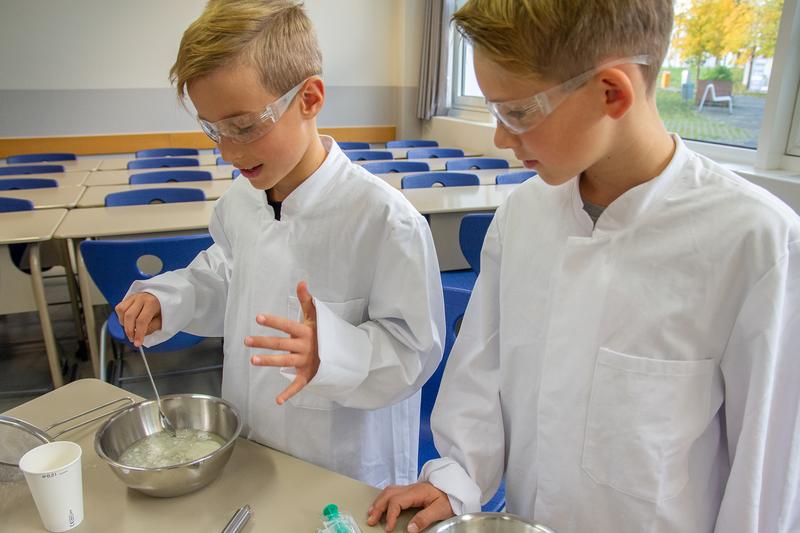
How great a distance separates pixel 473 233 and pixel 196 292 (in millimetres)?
1498

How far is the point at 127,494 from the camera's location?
2.93 ft

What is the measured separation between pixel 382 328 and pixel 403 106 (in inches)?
253

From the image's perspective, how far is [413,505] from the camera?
0.86m

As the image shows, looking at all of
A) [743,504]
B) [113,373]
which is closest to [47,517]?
[743,504]

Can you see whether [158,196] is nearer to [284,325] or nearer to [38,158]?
[284,325]

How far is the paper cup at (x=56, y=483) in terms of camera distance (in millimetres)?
788

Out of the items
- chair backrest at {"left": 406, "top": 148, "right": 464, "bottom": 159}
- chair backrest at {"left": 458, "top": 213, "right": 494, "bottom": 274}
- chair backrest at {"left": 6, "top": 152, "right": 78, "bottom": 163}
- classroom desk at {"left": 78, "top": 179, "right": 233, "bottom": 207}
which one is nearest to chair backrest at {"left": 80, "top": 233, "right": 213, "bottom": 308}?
classroom desk at {"left": 78, "top": 179, "right": 233, "bottom": 207}

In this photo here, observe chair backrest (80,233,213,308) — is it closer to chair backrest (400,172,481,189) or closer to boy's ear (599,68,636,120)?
chair backrest (400,172,481,189)

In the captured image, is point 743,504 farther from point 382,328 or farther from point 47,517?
point 47,517

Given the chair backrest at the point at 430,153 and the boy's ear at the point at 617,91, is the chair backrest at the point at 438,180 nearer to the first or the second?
the chair backrest at the point at 430,153

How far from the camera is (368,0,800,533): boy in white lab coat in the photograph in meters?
0.71

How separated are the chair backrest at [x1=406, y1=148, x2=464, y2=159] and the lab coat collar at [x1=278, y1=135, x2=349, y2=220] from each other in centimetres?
408

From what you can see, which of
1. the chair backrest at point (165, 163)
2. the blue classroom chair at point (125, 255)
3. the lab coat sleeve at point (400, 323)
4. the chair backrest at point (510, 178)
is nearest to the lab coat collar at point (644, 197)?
the lab coat sleeve at point (400, 323)

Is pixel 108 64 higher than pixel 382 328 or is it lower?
higher
